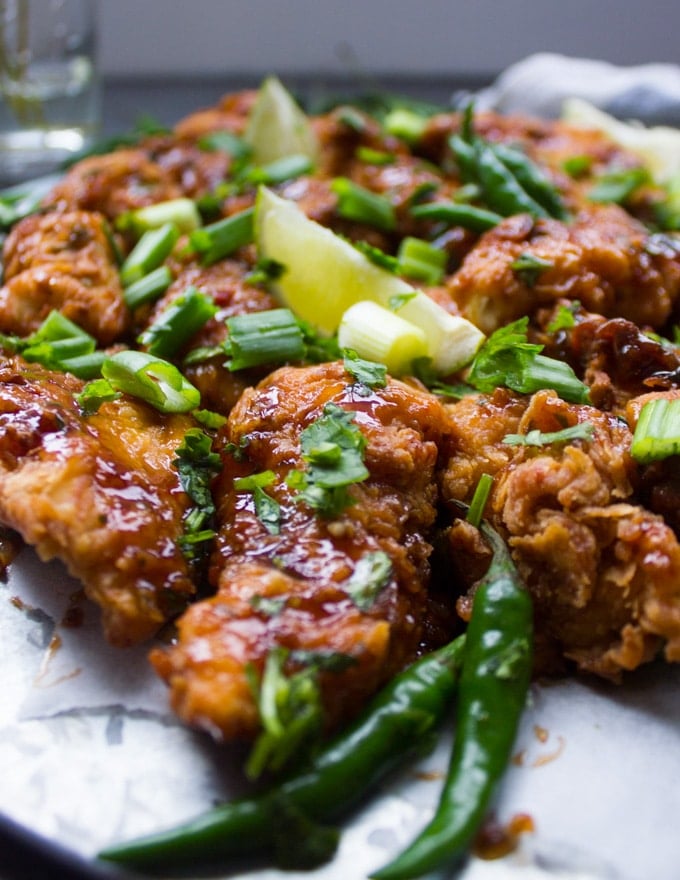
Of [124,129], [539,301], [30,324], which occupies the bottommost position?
[124,129]

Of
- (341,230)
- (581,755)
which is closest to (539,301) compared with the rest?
(341,230)

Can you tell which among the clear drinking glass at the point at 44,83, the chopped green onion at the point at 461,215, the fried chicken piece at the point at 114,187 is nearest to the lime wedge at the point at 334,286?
the chopped green onion at the point at 461,215

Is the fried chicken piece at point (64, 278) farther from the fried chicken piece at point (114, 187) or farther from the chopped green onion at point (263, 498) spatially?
the chopped green onion at point (263, 498)

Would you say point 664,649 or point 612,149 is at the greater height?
point 612,149

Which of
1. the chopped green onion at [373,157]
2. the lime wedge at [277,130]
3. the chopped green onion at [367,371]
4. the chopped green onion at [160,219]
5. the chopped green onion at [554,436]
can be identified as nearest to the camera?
the chopped green onion at [554,436]

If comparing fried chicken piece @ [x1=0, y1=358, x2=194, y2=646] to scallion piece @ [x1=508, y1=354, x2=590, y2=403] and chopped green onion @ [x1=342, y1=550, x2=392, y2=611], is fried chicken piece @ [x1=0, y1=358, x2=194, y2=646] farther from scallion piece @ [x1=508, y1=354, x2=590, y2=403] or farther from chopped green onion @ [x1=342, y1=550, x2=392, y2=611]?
scallion piece @ [x1=508, y1=354, x2=590, y2=403]

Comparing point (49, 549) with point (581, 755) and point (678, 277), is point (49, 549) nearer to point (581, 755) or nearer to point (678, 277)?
point (581, 755)
